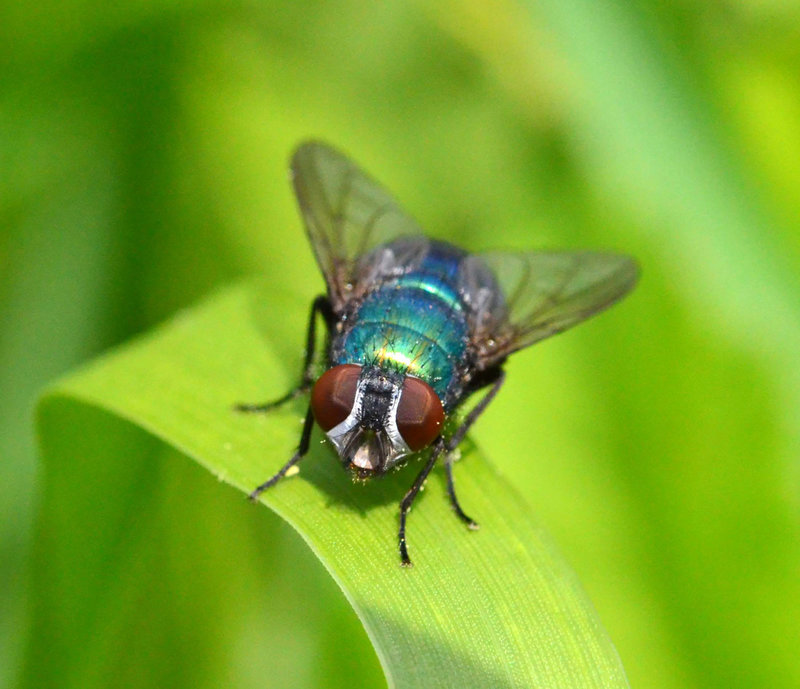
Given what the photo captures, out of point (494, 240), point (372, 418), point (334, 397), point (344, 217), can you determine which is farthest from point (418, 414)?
point (494, 240)

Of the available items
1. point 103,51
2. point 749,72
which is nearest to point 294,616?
point 103,51

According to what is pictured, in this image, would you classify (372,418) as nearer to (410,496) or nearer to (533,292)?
(410,496)

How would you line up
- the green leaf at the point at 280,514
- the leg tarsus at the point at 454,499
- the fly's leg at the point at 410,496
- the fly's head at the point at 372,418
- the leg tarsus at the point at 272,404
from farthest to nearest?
the leg tarsus at the point at 272,404 → the leg tarsus at the point at 454,499 → the fly's head at the point at 372,418 → the fly's leg at the point at 410,496 → the green leaf at the point at 280,514

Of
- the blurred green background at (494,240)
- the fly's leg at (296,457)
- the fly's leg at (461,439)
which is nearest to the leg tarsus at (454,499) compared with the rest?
the fly's leg at (461,439)

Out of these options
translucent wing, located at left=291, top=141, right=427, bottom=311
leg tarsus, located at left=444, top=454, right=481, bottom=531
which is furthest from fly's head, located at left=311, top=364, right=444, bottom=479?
translucent wing, located at left=291, top=141, right=427, bottom=311

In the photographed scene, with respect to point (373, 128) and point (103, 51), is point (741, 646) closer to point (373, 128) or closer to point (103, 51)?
point (373, 128)

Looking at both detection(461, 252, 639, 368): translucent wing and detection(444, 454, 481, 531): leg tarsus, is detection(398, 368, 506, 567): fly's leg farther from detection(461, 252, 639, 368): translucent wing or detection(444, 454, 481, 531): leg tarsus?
detection(461, 252, 639, 368): translucent wing

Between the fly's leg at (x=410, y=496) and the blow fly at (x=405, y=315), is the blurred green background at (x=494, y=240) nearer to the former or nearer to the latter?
the fly's leg at (x=410, y=496)
